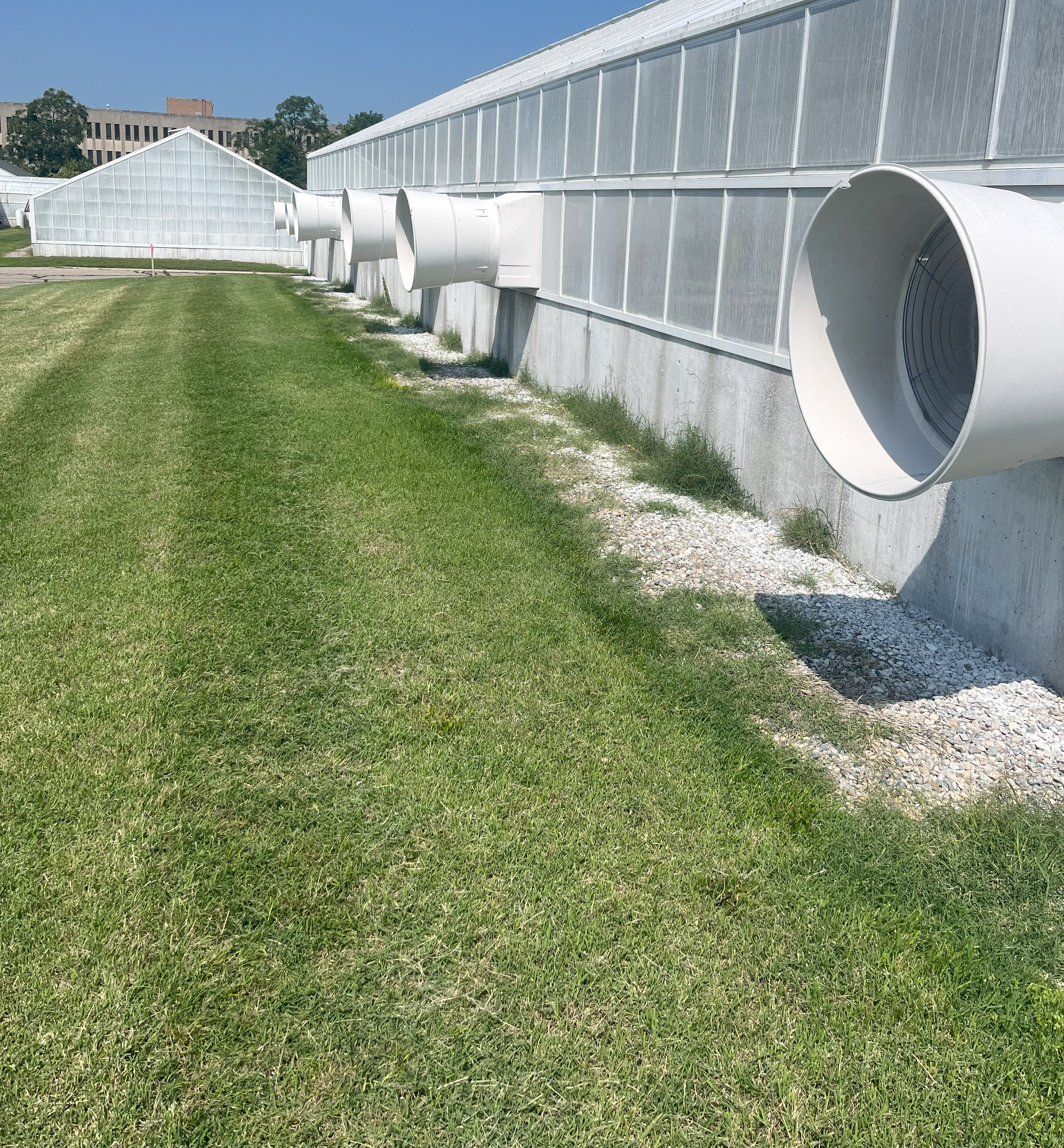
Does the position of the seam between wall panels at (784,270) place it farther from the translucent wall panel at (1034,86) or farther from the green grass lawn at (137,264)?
the green grass lawn at (137,264)

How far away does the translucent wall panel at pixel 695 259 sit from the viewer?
854 centimetres

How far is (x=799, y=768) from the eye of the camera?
444 centimetres

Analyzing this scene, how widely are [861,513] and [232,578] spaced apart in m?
4.00

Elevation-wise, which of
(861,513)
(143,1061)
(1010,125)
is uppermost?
(1010,125)

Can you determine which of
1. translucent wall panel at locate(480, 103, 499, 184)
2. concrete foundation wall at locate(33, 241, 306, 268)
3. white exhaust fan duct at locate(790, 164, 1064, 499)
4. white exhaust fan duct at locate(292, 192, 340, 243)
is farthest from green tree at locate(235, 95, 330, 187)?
white exhaust fan duct at locate(790, 164, 1064, 499)

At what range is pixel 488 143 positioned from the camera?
15359 mm

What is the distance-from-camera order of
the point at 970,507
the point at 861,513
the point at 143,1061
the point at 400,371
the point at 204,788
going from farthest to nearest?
the point at 400,371 → the point at 861,513 → the point at 970,507 → the point at 204,788 → the point at 143,1061

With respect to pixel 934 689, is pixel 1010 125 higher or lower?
higher

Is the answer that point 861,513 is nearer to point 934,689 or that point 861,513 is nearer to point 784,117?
point 934,689

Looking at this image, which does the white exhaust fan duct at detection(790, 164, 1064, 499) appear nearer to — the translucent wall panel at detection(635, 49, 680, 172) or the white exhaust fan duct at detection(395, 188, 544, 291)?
the translucent wall panel at detection(635, 49, 680, 172)

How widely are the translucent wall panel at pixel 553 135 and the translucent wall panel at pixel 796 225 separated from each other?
5580 millimetres

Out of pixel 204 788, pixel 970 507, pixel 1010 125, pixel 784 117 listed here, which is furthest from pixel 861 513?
pixel 204 788

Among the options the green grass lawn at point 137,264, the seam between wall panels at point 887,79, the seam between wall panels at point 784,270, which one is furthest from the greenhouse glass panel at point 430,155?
the green grass lawn at point 137,264

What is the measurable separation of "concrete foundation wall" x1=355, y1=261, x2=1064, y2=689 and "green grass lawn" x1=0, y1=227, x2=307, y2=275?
88.2ft
